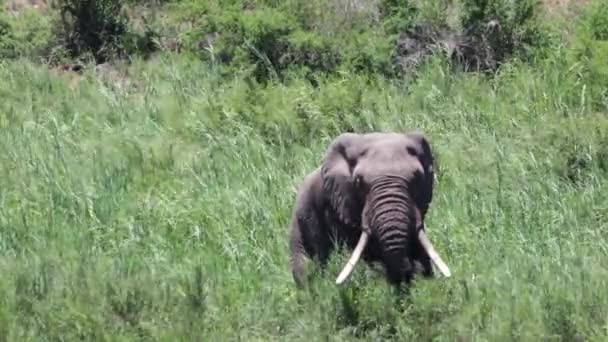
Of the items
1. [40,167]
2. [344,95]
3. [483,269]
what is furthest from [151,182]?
[483,269]

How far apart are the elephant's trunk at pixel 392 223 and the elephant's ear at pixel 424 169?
0.46 feet

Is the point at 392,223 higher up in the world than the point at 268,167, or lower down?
higher up

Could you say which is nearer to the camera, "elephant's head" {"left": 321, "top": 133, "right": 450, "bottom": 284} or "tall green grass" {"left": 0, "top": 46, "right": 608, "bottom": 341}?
"elephant's head" {"left": 321, "top": 133, "right": 450, "bottom": 284}

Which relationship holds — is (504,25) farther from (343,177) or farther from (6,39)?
(343,177)

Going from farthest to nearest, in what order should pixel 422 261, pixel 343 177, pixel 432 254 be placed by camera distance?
1. pixel 422 261
2. pixel 343 177
3. pixel 432 254

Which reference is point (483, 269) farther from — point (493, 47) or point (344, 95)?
point (493, 47)

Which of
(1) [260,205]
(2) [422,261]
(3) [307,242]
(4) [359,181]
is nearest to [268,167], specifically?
(1) [260,205]

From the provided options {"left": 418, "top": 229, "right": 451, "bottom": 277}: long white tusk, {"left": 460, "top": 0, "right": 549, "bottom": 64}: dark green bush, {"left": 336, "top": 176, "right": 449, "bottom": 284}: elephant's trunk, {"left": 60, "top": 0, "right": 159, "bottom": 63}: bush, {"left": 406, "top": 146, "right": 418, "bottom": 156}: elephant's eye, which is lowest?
{"left": 60, "top": 0, "right": 159, "bottom": 63}: bush

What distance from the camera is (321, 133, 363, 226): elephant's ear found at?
9570mm

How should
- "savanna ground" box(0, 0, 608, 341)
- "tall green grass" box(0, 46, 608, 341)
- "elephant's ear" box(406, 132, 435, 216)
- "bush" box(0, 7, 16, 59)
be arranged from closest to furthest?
"elephant's ear" box(406, 132, 435, 216) → "tall green grass" box(0, 46, 608, 341) → "savanna ground" box(0, 0, 608, 341) → "bush" box(0, 7, 16, 59)

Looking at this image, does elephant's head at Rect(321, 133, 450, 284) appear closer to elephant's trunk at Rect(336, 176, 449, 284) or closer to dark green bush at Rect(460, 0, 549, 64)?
elephant's trunk at Rect(336, 176, 449, 284)

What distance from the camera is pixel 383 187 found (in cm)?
932

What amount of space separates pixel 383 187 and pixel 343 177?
329 millimetres

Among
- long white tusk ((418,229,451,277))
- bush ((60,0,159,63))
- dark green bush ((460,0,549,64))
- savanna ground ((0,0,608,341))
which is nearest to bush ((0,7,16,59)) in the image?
savanna ground ((0,0,608,341))
